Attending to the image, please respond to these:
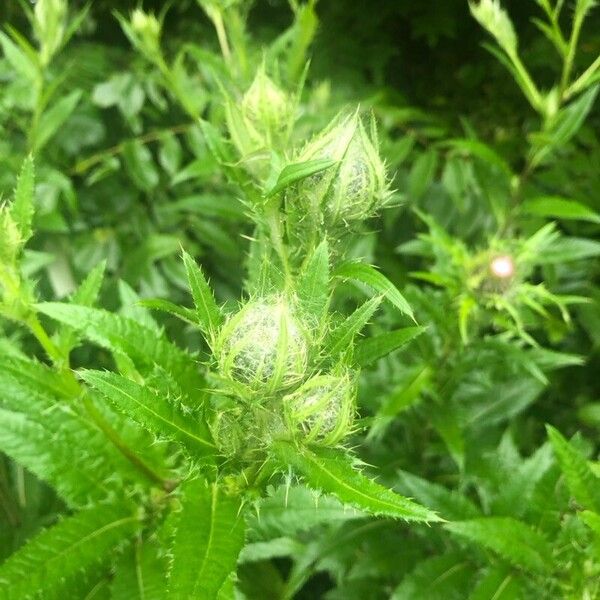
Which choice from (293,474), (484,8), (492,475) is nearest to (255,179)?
(293,474)

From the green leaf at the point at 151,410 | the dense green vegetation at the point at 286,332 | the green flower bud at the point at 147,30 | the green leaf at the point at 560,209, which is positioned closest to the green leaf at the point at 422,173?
the dense green vegetation at the point at 286,332

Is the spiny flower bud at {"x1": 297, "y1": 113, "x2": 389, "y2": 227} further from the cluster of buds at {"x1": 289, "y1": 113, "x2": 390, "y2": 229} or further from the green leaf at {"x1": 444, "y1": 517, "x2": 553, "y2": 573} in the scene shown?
the green leaf at {"x1": 444, "y1": 517, "x2": 553, "y2": 573}

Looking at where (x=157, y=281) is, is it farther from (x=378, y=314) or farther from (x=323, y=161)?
(x=323, y=161)

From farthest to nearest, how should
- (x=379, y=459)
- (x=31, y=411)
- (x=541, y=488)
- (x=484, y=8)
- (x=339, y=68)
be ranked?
(x=339, y=68) → (x=379, y=459) → (x=484, y=8) → (x=541, y=488) → (x=31, y=411)

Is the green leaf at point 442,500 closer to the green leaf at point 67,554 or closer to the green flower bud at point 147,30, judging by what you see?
the green leaf at point 67,554

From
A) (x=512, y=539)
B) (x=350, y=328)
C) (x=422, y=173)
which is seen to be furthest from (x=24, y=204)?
(x=422, y=173)

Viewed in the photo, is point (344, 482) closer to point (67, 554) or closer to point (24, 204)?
point (67, 554)

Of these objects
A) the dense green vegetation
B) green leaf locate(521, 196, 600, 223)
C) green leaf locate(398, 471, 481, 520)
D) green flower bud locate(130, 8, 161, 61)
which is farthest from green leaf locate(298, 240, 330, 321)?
green flower bud locate(130, 8, 161, 61)
